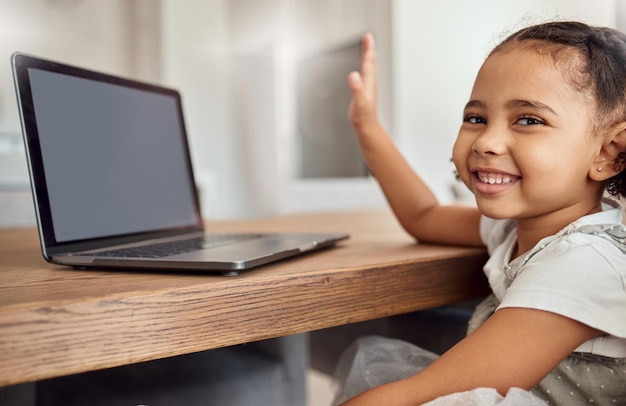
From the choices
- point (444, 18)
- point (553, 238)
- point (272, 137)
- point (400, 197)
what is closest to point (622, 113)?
point (553, 238)

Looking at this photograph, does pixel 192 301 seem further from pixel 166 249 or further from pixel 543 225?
pixel 543 225

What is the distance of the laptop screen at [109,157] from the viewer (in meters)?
0.69

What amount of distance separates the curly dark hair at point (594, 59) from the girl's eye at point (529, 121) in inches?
2.1

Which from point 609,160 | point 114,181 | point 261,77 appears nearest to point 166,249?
point 114,181

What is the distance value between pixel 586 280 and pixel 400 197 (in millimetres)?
413

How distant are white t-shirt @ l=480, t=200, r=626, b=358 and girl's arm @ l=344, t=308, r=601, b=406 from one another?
1 centimetres

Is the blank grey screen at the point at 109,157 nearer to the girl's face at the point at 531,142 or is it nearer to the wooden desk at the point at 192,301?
the wooden desk at the point at 192,301

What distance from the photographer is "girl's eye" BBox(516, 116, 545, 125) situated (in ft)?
2.12

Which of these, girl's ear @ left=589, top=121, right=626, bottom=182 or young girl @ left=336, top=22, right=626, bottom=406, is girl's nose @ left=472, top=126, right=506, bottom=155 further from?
girl's ear @ left=589, top=121, right=626, bottom=182

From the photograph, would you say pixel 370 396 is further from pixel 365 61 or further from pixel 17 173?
pixel 17 173

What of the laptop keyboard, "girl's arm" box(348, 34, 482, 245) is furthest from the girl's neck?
the laptop keyboard

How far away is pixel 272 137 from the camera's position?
395 centimetres

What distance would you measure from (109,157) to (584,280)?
596 millimetres

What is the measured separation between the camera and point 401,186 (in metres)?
0.95
